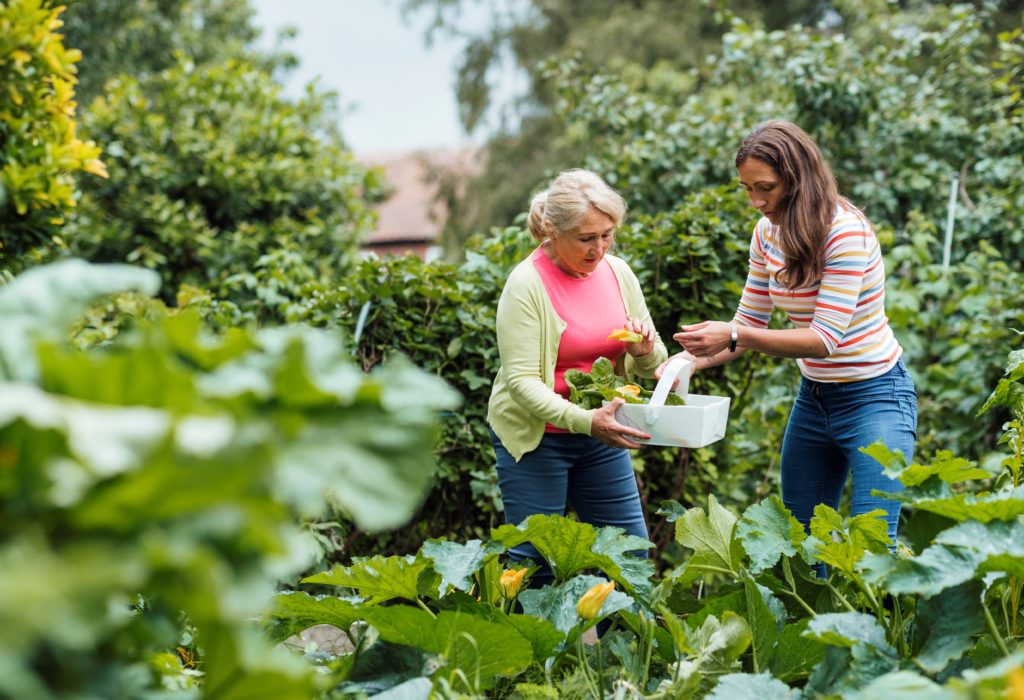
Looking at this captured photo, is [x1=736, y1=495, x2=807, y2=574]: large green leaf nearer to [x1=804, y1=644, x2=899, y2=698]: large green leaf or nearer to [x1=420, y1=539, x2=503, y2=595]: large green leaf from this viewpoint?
[x1=804, y1=644, x2=899, y2=698]: large green leaf

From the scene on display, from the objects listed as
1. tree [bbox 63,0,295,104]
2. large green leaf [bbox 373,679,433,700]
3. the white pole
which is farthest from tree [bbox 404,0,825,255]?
large green leaf [bbox 373,679,433,700]

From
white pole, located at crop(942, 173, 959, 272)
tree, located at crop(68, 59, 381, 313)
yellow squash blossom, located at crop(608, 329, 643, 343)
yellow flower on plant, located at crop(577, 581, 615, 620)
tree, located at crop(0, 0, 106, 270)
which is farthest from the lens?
tree, located at crop(68, 59, 381, 313)

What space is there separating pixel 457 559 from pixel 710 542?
1.68ft

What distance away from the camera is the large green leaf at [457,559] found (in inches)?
66.4

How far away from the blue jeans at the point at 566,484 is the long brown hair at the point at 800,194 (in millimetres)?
717

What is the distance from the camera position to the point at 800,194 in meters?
2.42

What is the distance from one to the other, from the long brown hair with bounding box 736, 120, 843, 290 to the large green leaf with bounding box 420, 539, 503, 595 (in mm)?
1193

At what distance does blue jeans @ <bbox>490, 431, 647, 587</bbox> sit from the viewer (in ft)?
8.20

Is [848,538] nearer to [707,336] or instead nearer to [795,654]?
[795,654]

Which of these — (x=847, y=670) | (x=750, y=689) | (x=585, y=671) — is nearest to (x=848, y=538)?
(x=847, y=670)

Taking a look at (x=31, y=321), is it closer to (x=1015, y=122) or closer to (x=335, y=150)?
(x=1015, y=122)

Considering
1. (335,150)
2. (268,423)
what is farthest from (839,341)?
(335,150)

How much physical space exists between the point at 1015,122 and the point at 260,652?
220 inches

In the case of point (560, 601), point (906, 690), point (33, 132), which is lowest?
point (560, 601)
